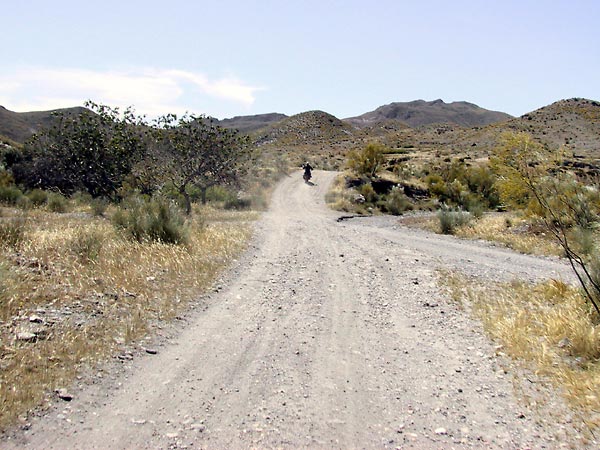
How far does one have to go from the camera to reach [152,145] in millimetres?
26031

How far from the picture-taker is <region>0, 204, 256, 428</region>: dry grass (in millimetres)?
5051

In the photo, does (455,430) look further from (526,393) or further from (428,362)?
(428,362)

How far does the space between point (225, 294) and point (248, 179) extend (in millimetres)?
27567

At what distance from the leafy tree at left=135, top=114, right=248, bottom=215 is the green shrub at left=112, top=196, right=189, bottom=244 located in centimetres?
946

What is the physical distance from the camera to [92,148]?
1065 inches

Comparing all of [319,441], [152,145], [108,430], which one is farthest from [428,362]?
[152,145]

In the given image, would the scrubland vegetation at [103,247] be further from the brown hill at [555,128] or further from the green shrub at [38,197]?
the brown hill at [555,128]

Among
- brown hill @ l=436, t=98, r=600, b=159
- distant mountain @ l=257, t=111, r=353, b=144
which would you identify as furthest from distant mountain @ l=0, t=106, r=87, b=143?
brown hill @ l=436, t=98, r=600, b=159

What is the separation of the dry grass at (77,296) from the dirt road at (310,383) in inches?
19.6

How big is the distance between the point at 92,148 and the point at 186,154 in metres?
6.51

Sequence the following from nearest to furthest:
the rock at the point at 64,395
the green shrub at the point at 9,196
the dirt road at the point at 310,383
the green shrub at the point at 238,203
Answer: the dirt road at the point at 310,383 → the rock at the point at 64,395 → the green shrub at the point at 9,196 → the green shrub at the point at 238,203

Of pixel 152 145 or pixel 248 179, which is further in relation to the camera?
pixel 248 179

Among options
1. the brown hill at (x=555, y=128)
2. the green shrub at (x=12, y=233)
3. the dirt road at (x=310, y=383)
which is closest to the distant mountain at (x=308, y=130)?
the brown hill at (x=555, y=128)

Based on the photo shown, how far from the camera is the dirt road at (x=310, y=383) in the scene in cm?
404
